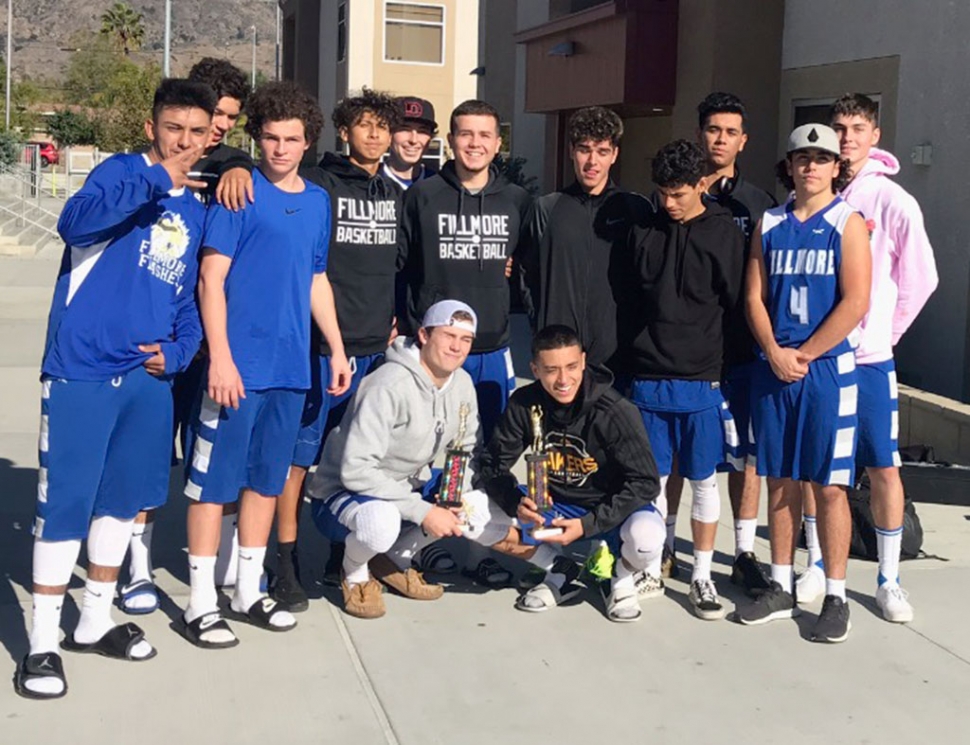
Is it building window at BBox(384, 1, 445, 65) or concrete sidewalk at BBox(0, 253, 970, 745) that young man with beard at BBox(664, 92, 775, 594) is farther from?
building window at BBox(384, 1, 445, 65)

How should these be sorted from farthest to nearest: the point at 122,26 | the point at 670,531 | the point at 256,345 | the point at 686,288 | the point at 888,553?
the point at 122,26 < the point at 670,531 < the point at 888,553 < the point at 686,288 < the point at 256,345

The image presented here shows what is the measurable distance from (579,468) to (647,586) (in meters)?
0.62

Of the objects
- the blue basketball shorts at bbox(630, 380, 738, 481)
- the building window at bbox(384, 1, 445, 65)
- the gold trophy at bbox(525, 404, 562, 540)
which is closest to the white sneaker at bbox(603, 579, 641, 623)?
the gold trophy at bbox(525, 404, 562, 540)

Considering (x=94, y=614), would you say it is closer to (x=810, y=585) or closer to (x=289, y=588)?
(x=289, y=588)

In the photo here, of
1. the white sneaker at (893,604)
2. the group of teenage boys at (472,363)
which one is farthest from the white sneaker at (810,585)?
the white sneaker at (893,604)

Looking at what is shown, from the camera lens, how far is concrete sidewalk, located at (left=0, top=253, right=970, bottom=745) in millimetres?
4203

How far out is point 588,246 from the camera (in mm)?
5512

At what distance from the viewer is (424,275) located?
→ 5598 mm

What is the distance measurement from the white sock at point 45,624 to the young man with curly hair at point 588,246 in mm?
2281

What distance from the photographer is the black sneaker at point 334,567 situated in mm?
5652

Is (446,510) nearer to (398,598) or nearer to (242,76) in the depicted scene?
(398,598)

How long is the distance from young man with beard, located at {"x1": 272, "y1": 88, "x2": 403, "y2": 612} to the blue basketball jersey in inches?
61.8

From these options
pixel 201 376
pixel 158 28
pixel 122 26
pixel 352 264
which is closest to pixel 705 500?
pixel 352 264

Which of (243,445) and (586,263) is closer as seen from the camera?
(243,445)
